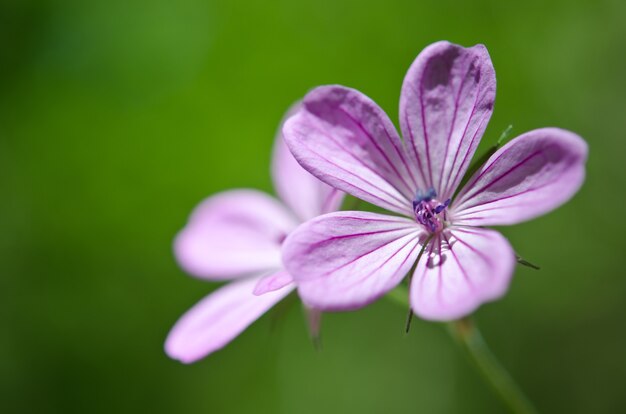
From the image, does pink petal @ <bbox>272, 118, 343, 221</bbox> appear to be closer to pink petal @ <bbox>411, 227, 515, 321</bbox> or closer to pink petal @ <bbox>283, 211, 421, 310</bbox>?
pink petal @ <bbox>283, 211, 421, 310</bbox>

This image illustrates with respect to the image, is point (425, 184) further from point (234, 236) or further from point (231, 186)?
point (231, 186)

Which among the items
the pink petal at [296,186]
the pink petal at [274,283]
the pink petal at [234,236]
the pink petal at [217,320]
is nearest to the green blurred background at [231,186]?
the pink petal at [234,236]

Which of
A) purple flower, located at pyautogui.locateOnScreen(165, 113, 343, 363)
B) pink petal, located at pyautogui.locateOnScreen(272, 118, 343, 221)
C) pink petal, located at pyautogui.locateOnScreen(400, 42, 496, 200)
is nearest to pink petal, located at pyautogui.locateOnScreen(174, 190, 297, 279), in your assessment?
purple flower, located at pyautogui.locateOnScreen(165, 113, 343, 363)

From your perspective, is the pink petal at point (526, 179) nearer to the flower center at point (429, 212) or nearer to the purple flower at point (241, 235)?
the flower center at point (429, 212)

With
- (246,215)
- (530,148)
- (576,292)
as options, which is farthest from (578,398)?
(530,148)

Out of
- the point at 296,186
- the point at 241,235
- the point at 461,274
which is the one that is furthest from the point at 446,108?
the point at 241,235

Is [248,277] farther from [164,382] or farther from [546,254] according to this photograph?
[546,254]
